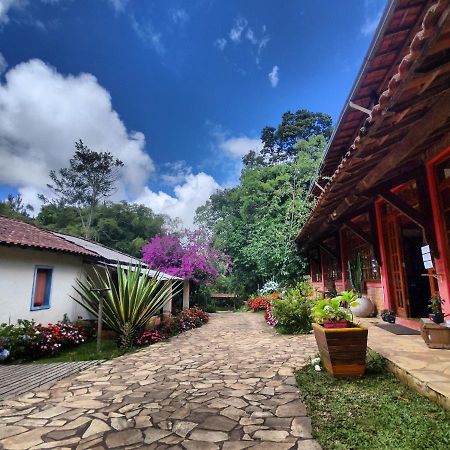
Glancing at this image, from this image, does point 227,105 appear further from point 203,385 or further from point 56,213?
point 56,213

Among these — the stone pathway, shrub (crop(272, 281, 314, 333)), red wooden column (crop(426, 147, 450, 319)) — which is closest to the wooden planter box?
the stone pathway

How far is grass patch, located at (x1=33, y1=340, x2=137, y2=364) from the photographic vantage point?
557 centimetres

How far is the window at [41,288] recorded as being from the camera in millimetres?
7424

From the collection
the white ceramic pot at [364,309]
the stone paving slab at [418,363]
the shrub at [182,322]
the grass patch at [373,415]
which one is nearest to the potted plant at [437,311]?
the stone paving slab at [418,363]

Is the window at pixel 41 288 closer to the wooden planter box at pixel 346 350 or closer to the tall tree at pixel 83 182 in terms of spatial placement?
the wooden planter box at pixel 346 350

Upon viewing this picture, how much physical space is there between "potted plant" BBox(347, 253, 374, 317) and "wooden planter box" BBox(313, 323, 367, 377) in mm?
3641

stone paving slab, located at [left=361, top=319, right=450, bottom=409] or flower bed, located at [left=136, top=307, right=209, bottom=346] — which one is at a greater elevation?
stone paving slab, located at [left=361, top=319, right=450, bottom=409]

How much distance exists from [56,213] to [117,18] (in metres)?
19.0

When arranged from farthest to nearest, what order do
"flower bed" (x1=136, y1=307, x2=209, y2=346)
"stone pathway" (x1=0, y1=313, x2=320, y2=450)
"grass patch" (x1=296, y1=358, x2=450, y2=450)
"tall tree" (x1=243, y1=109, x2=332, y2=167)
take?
"tall tree" (x1=243, y1=109, x2=332, y2=167) < "flower bed" (x1=136, y1=307, x2=209, y2=346) < "stone pathway" (x1=0, y1=313, x2=320, y2=450) < "grass patch" (x1=296, y1=358, x2=450, y2=450)

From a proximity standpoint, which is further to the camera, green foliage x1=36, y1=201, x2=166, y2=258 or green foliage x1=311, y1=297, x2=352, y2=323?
green foliage x1=36, y1=201, x2=166, y2=258

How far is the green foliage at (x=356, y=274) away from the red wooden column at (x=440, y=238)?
3.73m

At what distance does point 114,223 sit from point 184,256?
41.4 feet

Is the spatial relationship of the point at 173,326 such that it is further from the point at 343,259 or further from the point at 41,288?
the point at 343,259

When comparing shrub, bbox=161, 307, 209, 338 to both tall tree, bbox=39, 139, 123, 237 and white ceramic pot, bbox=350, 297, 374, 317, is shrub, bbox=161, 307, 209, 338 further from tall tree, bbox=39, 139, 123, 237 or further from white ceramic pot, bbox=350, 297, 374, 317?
tall tree, bbox=39, 139, 123, 237
